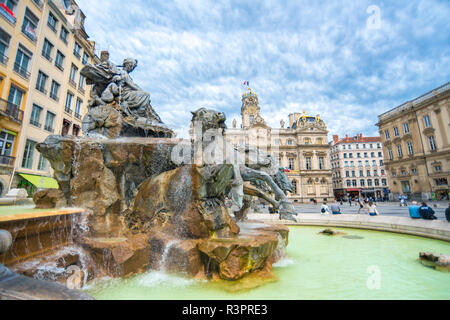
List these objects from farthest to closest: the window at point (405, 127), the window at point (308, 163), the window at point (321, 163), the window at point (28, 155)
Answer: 1. the window at point (308, 163)
2. the window at point (321, 163)
3. the window at point (405, 127)
4. the window at point (28, 155)

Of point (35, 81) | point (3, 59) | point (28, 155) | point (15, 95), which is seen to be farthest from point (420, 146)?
point (3, 59)

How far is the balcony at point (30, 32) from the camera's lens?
14.9 metres

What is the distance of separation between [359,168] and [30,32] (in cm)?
7136

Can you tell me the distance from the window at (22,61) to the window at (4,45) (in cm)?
72

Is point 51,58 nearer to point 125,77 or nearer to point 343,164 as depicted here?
point 125,77

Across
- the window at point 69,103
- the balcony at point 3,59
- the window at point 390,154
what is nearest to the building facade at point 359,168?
the window at point 390,154

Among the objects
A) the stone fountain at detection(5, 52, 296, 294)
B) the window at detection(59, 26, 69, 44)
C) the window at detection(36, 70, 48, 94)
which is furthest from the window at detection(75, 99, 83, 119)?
the stone fountain at detection(5, 52, 296, 294)

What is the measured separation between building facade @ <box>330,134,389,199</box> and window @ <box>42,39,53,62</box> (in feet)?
215

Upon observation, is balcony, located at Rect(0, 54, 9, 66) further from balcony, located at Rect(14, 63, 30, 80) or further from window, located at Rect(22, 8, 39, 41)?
window, located at Rect(22, 8, 39, 41)

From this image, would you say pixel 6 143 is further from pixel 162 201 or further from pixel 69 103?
pixel 162 201

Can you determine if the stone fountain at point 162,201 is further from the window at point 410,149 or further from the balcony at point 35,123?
the window at point 410,149

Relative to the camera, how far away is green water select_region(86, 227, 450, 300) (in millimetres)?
2939
